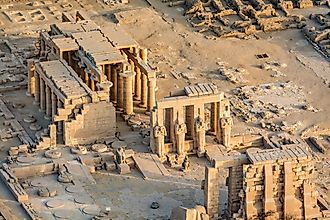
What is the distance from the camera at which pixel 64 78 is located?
8275 centimetres

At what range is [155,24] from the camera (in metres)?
99.3

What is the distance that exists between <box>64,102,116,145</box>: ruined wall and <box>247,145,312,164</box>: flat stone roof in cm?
1216

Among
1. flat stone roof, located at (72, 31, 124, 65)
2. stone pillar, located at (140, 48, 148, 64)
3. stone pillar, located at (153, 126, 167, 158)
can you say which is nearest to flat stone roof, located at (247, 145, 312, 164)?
stone pillar, located at (153, 126, 167, 158)

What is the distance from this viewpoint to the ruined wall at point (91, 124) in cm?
→ 8062

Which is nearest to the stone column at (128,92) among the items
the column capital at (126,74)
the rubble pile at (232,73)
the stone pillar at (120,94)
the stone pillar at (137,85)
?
the column capital at (126,74)

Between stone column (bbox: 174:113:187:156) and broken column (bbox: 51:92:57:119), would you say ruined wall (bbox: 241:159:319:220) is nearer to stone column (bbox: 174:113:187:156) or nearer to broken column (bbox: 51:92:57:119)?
stone column (bbox: 174:113:187:156)

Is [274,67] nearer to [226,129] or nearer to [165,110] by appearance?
[226,129]

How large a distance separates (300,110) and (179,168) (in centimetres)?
1181

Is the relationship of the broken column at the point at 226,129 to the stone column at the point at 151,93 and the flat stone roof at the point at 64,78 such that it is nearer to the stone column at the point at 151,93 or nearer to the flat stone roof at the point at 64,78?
the stone column at the point at 151,93

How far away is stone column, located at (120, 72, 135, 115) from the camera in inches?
3273

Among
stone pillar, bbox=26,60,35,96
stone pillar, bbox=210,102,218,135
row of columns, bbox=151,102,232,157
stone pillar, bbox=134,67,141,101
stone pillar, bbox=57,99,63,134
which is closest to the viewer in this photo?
row of columns, bbox=151,102,232,157

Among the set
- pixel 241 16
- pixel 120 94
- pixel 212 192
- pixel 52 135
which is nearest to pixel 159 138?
pixel 52 135

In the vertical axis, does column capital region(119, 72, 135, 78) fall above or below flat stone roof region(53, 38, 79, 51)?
below

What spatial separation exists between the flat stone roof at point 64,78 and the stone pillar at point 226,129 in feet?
26.0
